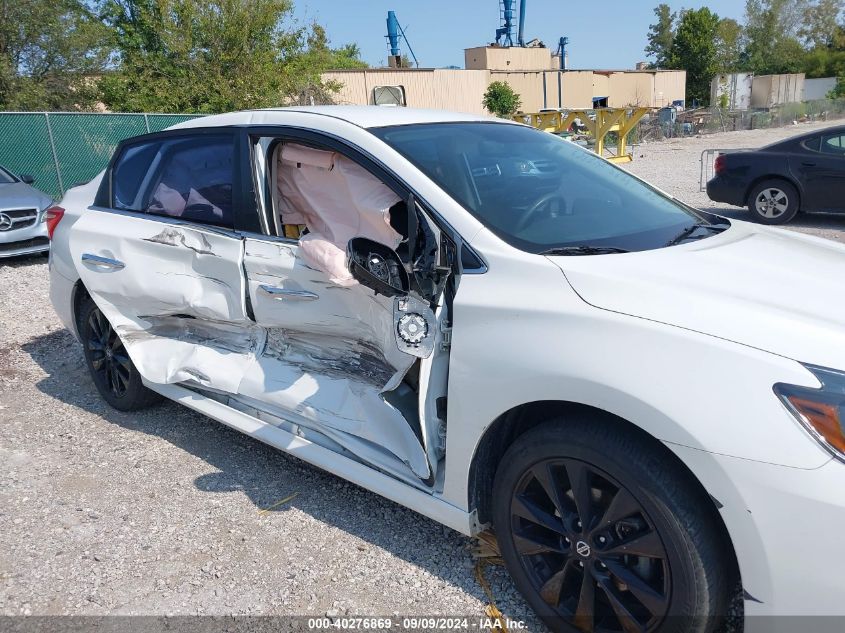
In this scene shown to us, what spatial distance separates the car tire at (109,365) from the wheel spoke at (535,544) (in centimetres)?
270

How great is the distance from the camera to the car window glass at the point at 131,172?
3918 millimetres

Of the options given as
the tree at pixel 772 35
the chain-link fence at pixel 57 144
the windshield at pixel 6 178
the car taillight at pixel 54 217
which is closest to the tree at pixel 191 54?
the chain-link fence at pixel 57 144

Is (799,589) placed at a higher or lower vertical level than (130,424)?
higher

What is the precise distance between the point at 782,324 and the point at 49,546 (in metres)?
3.08

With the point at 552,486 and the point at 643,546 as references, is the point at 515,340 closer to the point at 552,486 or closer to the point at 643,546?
the point at 552,486

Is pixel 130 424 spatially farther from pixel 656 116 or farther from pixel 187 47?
pixel 656 116

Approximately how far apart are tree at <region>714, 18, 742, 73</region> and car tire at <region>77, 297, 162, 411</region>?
66385 millimetres

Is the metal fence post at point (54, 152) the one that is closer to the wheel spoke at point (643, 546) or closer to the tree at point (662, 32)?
the wheel spoke at point (643, 546)

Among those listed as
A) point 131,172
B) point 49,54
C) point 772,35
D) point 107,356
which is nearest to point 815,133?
point 131,172

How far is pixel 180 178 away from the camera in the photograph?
367 centimetres

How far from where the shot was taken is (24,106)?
1772 centimetres

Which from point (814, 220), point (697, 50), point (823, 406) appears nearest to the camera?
point (823, 406)

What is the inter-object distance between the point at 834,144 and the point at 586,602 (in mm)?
9334

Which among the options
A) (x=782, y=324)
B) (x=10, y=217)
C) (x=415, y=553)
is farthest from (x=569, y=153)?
(x=10, y=217)
